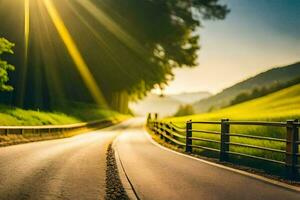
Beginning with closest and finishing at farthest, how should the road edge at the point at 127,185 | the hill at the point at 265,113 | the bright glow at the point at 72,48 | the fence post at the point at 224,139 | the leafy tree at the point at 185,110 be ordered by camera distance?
1. the road edge at the point at 127,185
2. the fence post at the point at 224,139
3. the hill at the point at 265,113
4. the bright glow at the point at 72,48
5. the leafy tree at the point at 185,110

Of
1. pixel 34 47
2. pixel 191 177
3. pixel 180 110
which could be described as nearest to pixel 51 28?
pixel 34 47

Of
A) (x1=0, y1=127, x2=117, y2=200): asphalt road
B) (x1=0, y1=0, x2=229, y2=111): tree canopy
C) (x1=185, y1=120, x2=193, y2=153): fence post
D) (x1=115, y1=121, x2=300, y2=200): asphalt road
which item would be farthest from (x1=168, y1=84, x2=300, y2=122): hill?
(x1=0, y1=127, x2=117, y2=200): asphalt road

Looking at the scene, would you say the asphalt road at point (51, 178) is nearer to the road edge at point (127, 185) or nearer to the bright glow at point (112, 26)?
the road edge at point (127, 185)

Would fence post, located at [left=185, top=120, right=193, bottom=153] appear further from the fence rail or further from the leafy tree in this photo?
the leafy tree

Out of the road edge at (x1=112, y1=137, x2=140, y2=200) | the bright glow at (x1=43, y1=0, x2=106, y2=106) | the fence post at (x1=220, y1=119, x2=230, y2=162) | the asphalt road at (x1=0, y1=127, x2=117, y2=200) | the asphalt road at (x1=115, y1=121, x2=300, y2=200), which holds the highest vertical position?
the bright glow at (x1=43, y1=0, x2=106, y2=106)

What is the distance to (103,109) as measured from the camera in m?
73.5

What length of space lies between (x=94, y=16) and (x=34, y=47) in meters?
7.58

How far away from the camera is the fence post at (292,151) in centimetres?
1016

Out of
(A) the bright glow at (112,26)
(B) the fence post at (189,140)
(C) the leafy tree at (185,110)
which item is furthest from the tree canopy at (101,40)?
(C) the leafy tree at (185,110)

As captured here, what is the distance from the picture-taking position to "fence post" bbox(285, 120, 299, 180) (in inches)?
400

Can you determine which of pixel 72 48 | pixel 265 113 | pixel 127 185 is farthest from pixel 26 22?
pixel 127 185

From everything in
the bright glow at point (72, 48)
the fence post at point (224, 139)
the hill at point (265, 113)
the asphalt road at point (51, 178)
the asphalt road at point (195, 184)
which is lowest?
the asphalt road at point (51, 178)

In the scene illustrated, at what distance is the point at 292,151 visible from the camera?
10227 mm

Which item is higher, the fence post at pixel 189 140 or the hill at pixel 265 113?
the hill at pixel 265 113
